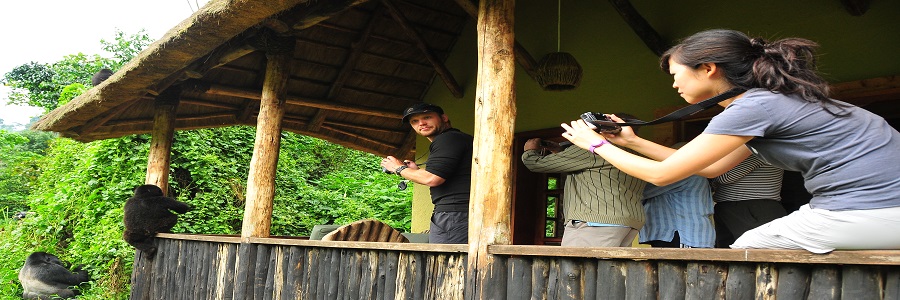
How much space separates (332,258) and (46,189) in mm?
11737

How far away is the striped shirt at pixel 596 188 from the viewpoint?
4.03 metres

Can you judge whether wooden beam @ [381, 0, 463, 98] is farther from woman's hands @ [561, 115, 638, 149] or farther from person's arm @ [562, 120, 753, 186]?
person's arm @ [562, 120, 753, 186]

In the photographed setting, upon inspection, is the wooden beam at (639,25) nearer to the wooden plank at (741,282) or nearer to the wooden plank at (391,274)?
the wooden plank at (391,274)

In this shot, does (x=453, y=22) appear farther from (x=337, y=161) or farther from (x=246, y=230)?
(x=337, y=161)

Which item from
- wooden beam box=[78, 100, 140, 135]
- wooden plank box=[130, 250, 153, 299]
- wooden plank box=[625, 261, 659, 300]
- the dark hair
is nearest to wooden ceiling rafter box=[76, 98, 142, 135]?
wooden beam box=[78, 100, 140, 135]

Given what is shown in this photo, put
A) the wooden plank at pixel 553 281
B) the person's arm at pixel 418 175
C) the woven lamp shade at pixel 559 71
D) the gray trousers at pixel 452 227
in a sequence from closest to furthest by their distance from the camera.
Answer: the wooden plank at pixel 553 281
the person's arm at pixel 418 175
the gray trousers at pixel 452 227
the woven lamp shade at pixel 559 71

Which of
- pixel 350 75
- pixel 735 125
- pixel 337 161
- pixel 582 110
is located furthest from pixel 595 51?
pixel 337 161

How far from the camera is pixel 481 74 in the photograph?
13.9 ft

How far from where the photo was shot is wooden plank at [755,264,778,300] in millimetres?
2596

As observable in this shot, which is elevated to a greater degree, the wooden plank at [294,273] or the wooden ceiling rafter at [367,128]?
the wooden ceiling rafter at [367,128]

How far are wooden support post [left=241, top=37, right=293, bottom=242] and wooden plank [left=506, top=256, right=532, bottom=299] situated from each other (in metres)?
3.29

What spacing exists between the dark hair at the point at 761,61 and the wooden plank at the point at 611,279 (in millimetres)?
881

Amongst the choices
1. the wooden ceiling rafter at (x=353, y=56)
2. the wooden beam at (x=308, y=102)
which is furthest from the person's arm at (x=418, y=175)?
the wooden beam at (x=308, y=102)

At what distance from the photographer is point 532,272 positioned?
3.69 m
